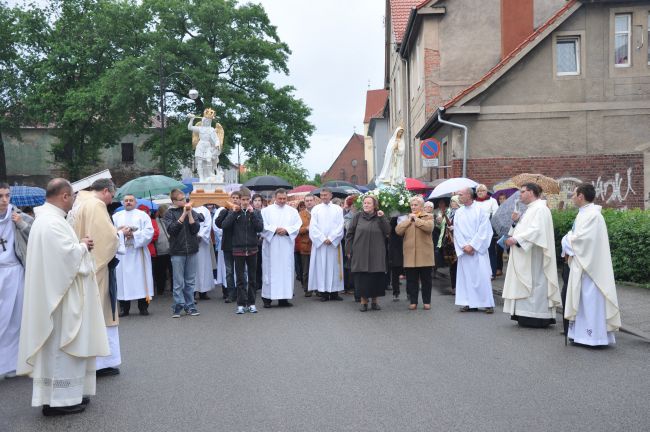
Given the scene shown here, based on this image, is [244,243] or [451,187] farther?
[451,187]

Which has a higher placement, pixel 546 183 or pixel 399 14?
pixel 399 14

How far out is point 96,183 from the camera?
25.5 ft

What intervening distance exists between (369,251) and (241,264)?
225 centimetres

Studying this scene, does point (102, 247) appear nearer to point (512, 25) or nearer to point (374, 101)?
point (512, 25)

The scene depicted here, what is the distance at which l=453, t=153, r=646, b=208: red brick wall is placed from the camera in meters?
21.7

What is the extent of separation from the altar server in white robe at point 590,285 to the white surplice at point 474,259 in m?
3.00

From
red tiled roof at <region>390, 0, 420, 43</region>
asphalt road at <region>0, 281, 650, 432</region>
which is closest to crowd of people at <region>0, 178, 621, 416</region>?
asphalt road at <region>0, 281, 650, 432</region>

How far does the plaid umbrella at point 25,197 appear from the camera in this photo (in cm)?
2029

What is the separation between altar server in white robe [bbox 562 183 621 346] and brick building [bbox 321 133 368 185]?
98.5m

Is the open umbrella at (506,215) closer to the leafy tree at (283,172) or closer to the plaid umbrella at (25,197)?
the plaid umbrella at (25,197)

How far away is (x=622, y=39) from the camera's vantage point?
21781mm

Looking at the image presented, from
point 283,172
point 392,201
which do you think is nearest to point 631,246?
point 392,201

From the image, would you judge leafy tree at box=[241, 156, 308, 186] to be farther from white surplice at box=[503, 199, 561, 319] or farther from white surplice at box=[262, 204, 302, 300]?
white surplice at box=[503, 199, 561, 319]

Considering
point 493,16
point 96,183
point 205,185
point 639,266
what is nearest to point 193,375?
point 96,183
